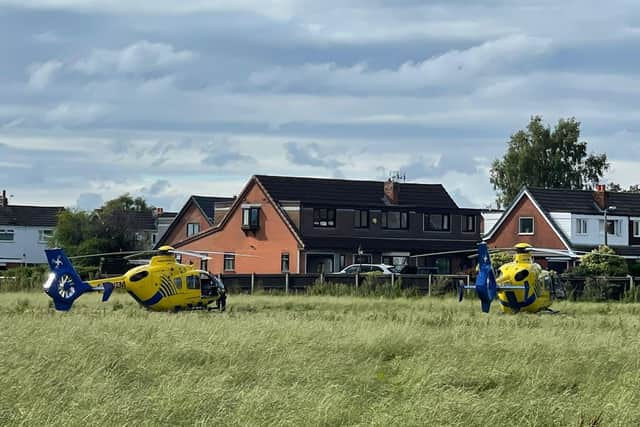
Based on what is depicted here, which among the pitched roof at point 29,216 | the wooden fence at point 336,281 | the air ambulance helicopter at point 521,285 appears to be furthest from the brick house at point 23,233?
the air ambulance helicopter at point 521,285

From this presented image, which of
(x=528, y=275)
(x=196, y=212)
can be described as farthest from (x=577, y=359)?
(x=196, y=212)

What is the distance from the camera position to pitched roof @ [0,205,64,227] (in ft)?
332

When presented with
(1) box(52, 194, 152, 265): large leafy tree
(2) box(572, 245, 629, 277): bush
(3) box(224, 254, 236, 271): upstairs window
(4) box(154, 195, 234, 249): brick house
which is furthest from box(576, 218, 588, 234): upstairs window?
(1) box(52, 194, 152, 265): large leafy tree

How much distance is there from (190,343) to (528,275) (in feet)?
55.5

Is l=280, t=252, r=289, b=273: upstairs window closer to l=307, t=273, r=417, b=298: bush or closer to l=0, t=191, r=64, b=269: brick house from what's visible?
l=307, t=273, r=417, b=298: bush

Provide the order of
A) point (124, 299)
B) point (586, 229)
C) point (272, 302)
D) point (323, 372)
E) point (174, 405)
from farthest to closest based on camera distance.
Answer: point (586, 229) < point (124, 299) < point (272, 302) < point (323, 372) < point (174, 405)

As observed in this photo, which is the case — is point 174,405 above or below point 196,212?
below

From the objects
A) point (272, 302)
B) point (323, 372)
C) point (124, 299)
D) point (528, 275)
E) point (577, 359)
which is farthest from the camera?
point (124, 299)

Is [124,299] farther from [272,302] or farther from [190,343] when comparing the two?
[190,343]

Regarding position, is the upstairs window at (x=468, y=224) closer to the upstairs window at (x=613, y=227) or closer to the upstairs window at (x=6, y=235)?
the upstairs window at (x=613, y=227)

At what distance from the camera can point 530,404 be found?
614 inches

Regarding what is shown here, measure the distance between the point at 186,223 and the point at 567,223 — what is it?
30.0m

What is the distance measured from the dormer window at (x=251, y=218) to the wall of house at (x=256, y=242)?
0.93 feet

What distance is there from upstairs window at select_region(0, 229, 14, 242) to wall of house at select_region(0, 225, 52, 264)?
23 cm
